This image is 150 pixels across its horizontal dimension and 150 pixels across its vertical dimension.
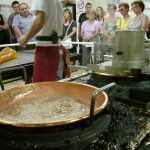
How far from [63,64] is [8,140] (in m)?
1.59

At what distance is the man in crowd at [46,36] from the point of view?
1807 mm

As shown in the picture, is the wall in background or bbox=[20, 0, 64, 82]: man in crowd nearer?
bbox=[20, 0, 64, 82]: man in crowd

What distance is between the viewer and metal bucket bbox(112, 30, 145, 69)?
129 centimetres

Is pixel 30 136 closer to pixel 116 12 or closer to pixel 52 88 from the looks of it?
pixel 52 88

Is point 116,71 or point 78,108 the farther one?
point 116,71

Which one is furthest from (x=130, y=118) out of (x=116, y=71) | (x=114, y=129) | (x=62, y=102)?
(x=116, y=71)

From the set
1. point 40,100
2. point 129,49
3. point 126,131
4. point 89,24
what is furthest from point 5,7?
point 126,131

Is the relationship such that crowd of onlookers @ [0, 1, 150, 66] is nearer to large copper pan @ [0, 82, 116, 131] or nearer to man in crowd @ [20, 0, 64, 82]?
man in crowd @ [20, 0, 64, 82]

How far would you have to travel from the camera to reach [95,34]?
441 cm

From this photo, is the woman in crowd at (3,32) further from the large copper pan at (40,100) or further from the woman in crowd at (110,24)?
the large copper pan at (40,100)

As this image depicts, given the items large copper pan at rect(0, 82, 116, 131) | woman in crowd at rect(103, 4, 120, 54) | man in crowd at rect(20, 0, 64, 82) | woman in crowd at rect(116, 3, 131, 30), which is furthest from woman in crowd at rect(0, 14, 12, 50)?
large copper pan at rect(0, 82, 116, 131)

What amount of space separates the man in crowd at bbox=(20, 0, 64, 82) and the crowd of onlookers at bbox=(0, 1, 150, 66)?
1777mm

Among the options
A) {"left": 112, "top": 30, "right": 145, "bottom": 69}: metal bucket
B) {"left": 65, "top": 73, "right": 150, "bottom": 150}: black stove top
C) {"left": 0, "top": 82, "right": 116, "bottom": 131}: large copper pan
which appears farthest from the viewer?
{"left": 112, "top": 30, "right": 145, "bottom": 69}: metal bucket

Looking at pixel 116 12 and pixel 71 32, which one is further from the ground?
pixel 116 12
